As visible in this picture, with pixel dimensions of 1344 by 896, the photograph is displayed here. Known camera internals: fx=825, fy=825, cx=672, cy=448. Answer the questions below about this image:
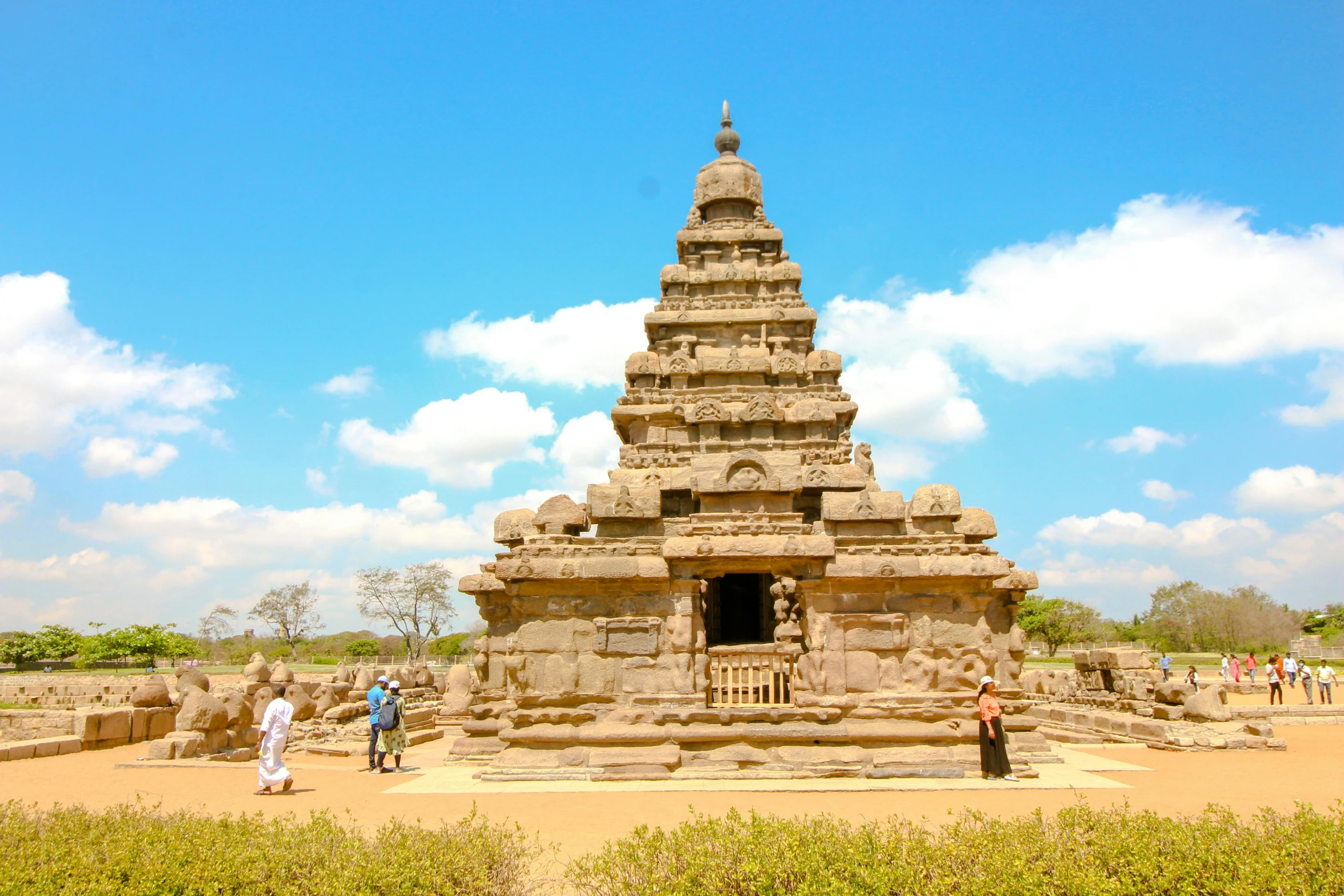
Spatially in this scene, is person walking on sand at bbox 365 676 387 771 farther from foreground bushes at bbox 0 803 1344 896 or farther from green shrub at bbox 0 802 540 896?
foreground bushes at bbox 0 803 1344 896

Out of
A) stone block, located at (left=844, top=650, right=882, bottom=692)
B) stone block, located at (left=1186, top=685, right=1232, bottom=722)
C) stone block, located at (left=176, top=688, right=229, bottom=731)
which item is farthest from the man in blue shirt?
stone block, located at (left=1186, top=685, right=1232, bottom=722)

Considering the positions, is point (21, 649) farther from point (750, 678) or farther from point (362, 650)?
point (750, 678)

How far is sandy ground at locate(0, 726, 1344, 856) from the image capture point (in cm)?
816

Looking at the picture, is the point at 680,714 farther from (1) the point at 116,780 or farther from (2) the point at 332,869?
(1) the point at 116,780

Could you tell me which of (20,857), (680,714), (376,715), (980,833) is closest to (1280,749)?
(680,714)

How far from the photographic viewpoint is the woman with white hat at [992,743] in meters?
9.80

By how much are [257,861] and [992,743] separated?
26.2ft

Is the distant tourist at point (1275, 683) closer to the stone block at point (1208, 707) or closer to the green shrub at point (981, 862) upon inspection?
the stone block at point (1208, 707)

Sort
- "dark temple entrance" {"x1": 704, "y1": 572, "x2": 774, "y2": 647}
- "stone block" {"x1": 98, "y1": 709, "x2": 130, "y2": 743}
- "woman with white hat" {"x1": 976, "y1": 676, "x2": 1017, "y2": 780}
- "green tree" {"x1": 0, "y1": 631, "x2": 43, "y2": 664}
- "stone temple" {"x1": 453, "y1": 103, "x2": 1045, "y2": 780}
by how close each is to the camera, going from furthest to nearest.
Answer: "green tree" {"x1": 0, "y1": 631, "x2": 43, "y2": 664}, "dark temple entrance" {"x1": 704, "y1": 572, "x2": 774, "y2": 647}, "stone block" {"x1": 98, "y1": 709, "x2": 130, "y2": 743}, "stone temple" {"x1": 453, "y1": 103, "x2": 1045, "y2": 780}, "woman with white hat" {"x1": 976, "y1": 676, "x2": 1017, "y2": 780}

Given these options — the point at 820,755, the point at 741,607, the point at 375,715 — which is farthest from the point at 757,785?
the point at 741,607

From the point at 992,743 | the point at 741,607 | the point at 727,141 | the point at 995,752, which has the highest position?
the point at 727,141

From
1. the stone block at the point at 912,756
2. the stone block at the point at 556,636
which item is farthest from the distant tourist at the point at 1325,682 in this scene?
the stone block at the point at 556,636

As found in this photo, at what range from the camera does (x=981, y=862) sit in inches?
201

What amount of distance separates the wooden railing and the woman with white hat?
7.81ft
